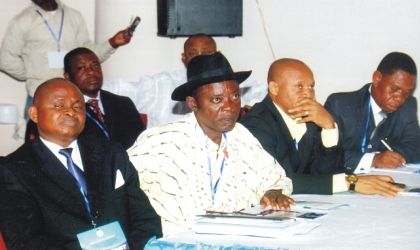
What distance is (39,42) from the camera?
18.8ft

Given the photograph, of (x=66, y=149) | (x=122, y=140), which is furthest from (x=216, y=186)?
(x=122, y=140)

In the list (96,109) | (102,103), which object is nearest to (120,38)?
(102,103)

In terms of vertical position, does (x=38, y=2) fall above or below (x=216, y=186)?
above

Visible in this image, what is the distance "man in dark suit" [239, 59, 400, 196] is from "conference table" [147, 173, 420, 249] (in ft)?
2.18

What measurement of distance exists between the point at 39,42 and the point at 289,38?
2504mm

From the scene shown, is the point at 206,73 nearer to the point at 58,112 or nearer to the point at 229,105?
the point at 229,105

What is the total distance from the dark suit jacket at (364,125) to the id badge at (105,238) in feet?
6.81

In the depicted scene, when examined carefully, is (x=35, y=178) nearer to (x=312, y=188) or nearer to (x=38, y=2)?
(x=312, y=188)

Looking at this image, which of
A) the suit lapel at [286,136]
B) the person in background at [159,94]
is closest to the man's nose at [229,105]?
the suit lapel at [286,136]

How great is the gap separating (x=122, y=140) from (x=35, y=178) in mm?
1958

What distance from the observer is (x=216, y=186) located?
2693 millimetres

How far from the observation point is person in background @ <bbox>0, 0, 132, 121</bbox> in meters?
5.72

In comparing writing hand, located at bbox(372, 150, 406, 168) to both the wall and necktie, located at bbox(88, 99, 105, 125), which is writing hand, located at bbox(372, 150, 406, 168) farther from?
the wall

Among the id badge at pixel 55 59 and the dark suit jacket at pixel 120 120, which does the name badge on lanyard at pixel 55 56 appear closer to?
the id badge at pixel 55 59
